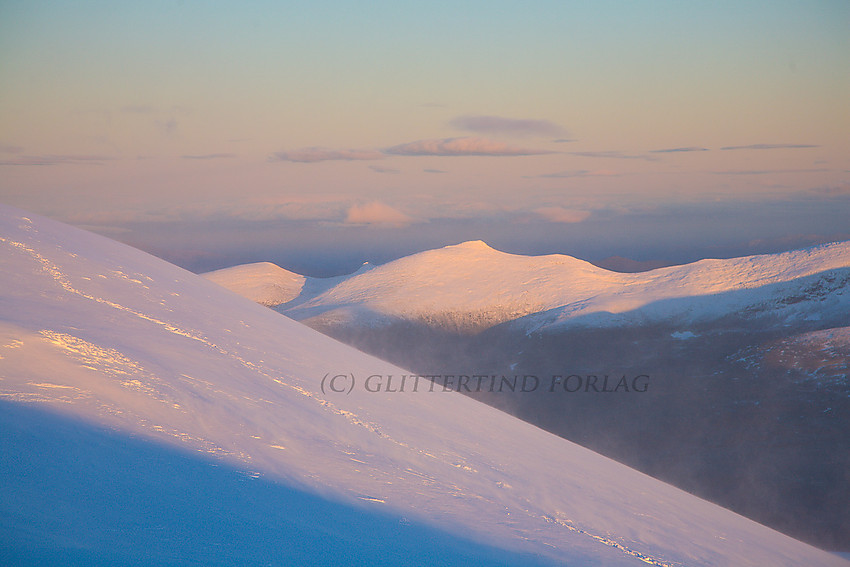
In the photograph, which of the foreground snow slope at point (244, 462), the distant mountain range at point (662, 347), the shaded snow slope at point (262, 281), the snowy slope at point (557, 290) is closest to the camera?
the foreground snow slope at point (244, 462)

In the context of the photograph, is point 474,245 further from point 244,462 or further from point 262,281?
point 244,462

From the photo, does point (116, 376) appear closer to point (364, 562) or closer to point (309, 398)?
point (309, 398)

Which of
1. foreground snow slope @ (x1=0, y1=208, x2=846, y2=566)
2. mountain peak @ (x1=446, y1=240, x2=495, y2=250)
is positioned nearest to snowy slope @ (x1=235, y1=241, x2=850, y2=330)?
mountain peak @ (x1=446, y1=240, x2=495, y2=250)

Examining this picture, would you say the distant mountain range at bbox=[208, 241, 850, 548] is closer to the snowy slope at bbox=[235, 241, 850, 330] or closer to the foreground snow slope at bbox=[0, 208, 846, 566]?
the snowy slope at bbox=[235, 241, 850, 330]

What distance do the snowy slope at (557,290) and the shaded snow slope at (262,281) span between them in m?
1.82

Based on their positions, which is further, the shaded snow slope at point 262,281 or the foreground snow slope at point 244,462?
the shaded snow slope at point 262,281

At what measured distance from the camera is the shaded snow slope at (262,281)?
41.9 meters

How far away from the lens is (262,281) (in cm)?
4416

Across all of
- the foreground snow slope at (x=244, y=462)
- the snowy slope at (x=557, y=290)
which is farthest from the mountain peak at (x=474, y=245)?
the foreground snow slope at (x=244, y=462)

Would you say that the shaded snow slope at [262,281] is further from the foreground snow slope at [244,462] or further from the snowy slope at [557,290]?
the foreground snow slope at [244,462]

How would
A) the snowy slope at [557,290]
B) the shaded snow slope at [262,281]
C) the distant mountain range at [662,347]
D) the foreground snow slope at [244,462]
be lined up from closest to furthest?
the foreground snow slope at [244,462] → the distant mountain range at [662,347] → the snowy slope at [557,290] → the shaded snow slope at [262,281]

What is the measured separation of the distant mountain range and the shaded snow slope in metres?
0.33

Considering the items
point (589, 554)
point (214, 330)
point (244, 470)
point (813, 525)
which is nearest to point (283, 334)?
point (214, 330)

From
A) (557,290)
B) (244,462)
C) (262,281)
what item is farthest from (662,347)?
(244,462)
